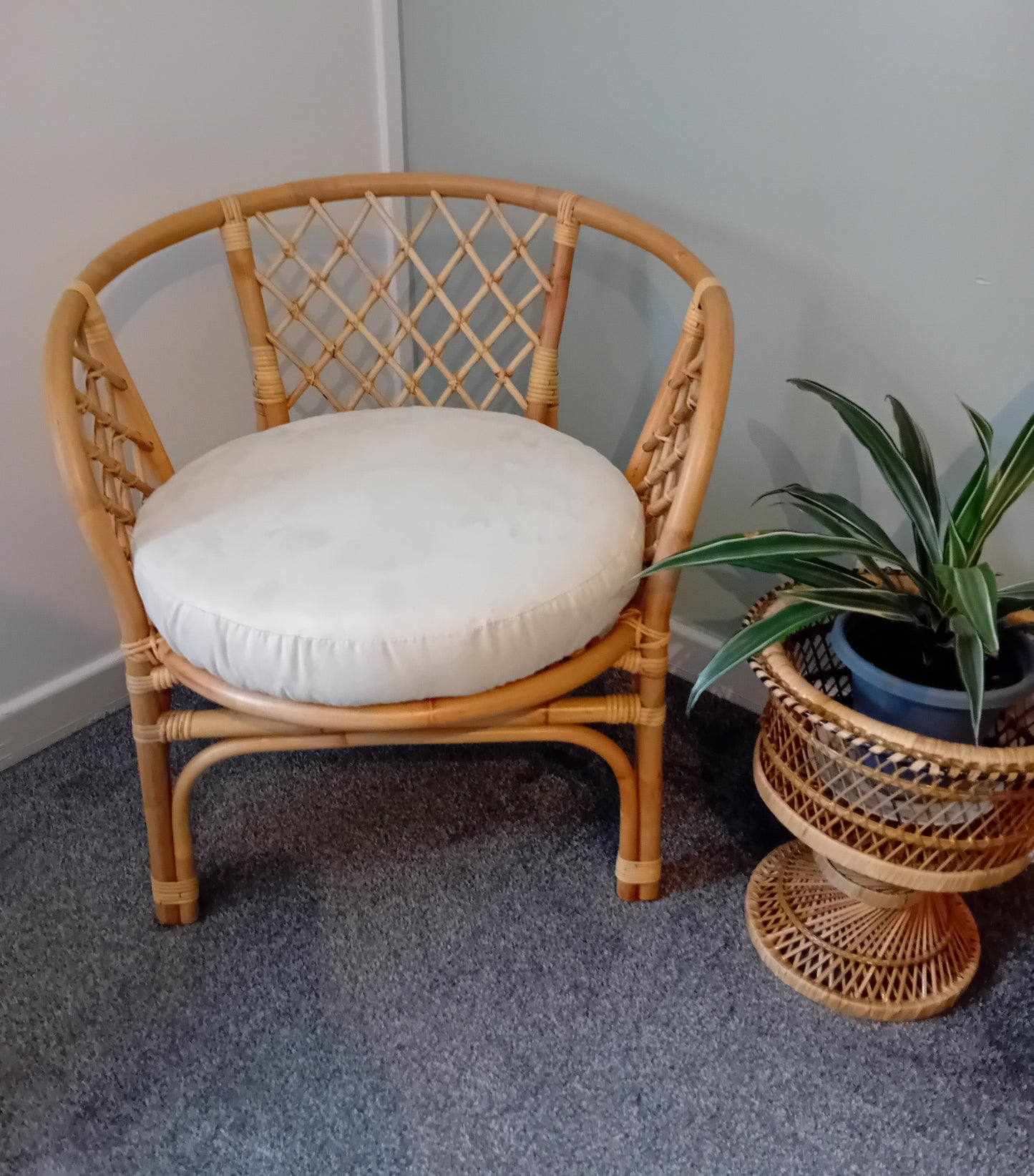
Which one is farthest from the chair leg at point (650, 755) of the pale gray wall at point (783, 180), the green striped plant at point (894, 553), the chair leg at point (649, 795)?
the pale gray wall at point (783, 180)

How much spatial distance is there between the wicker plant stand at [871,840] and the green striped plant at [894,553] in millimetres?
69

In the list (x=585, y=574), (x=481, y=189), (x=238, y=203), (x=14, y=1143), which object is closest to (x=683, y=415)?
(x=585, y=574)

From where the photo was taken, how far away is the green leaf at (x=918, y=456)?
906 mm

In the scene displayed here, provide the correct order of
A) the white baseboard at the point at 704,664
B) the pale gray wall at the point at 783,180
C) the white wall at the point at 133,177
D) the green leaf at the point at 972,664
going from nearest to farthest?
the green leaf at the point at 972,664
the pale gray wall at the point at 783,180
the white wall at the point at 133,177
the white baseboard at the point at 704,664

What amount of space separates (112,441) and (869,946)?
3.06ft

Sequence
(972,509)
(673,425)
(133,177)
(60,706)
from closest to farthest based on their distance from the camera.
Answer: (972,509)
(673,425)
(133,177)
(60,706)

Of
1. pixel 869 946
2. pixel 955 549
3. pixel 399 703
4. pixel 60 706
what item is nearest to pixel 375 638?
pixel 399 703

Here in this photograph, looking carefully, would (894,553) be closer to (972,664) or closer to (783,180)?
(972,664)

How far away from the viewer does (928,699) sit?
0.83 meters

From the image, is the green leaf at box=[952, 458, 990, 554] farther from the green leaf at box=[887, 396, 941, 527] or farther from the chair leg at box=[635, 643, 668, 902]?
the chair leg at box=[635, 643, 668, 902]

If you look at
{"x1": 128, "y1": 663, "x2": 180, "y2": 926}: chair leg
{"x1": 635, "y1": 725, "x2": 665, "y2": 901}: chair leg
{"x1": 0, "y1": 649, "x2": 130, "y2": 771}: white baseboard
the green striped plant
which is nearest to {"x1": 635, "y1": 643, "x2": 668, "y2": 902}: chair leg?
{"x1": 635, "y1": 725, "x2": 665, "y2": 901}: chair leg

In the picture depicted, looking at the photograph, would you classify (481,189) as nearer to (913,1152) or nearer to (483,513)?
(483,513)

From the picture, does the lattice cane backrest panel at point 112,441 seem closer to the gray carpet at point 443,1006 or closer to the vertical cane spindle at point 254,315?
the vertical cane spindle at point 254,315

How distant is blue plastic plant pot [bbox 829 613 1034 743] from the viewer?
0.83 meters
